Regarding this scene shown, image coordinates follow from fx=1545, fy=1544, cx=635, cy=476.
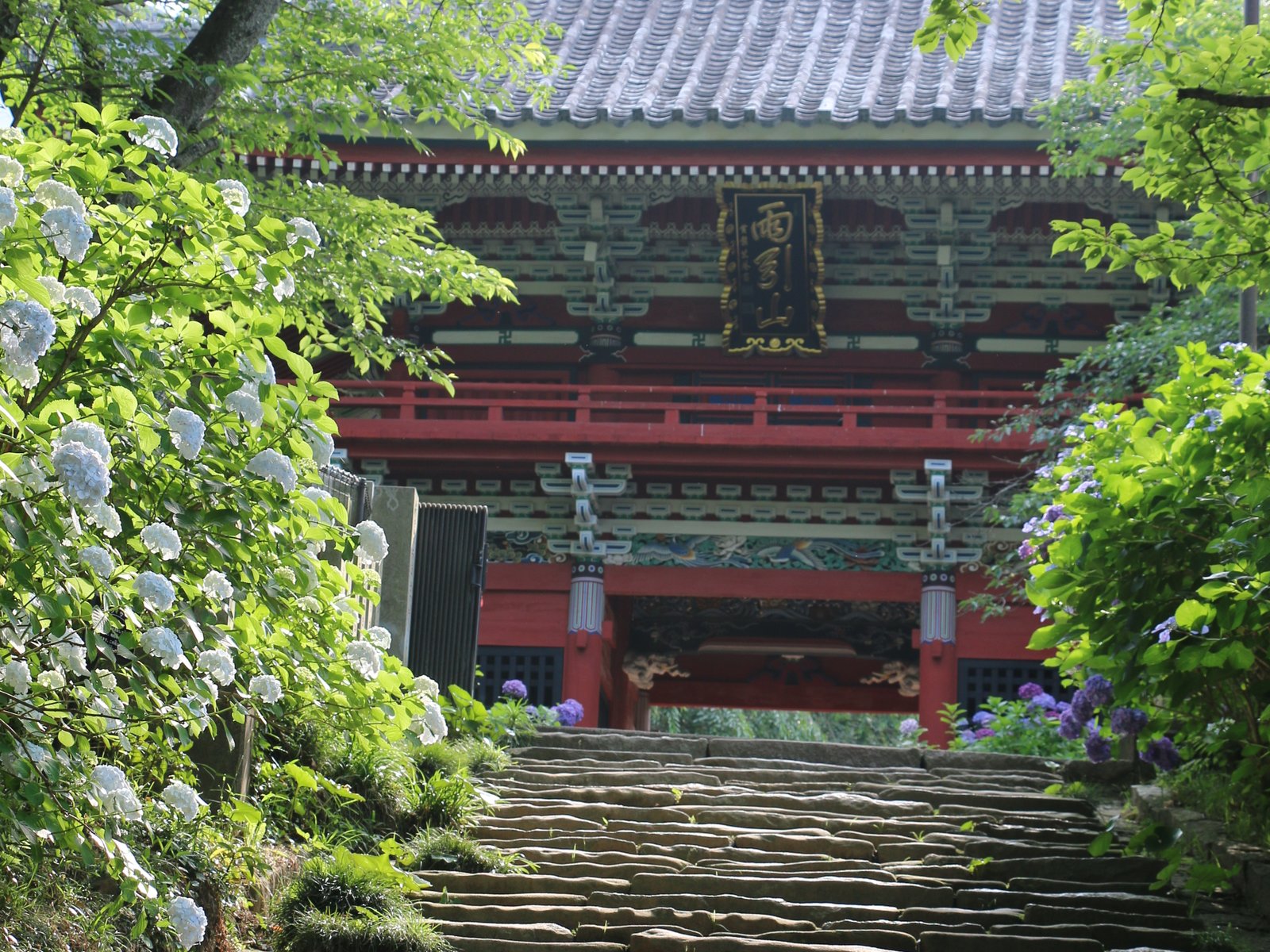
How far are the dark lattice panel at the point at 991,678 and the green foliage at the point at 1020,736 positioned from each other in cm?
261

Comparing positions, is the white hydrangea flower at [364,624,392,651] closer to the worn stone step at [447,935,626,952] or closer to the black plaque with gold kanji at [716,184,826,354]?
the worn stone step at [447,935,626,952]

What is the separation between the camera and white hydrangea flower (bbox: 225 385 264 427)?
4480mm

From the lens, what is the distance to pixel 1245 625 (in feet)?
19.6

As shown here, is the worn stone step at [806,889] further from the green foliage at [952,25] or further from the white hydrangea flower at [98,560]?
the white hydrangea flower at [98,560]

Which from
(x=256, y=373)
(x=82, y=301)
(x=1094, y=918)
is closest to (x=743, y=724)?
(x=1094, y=918)

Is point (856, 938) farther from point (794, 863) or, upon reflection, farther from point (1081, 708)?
point (1081, 708)

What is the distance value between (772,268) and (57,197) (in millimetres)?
11034

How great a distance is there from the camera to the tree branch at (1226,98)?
17.6 ft

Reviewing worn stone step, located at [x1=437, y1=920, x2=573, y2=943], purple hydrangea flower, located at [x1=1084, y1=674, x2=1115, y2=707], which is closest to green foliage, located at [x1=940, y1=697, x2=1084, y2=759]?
purple hydrangea flower, located at [x1=1084, y1=674, x2=1115, y2=707]

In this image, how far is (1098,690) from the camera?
7.09m

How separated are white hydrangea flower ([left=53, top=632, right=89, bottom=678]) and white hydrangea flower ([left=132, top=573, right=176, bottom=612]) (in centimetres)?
22

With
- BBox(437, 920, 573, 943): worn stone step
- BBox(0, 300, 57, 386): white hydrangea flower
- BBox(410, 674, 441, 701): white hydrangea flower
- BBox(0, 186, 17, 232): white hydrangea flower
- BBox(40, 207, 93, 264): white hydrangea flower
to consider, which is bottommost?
BBox(437, 920, 573, 943): worn stone step

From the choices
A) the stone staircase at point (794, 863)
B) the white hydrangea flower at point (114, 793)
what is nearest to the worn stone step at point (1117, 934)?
the stone staircase at point (794, 863)

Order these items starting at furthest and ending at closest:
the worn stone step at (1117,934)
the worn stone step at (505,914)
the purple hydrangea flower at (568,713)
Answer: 1. the purple hydrangea flower at (568,713)
2. the worn stone step at (505,914)
3. the worn stone step at (1117,934)
